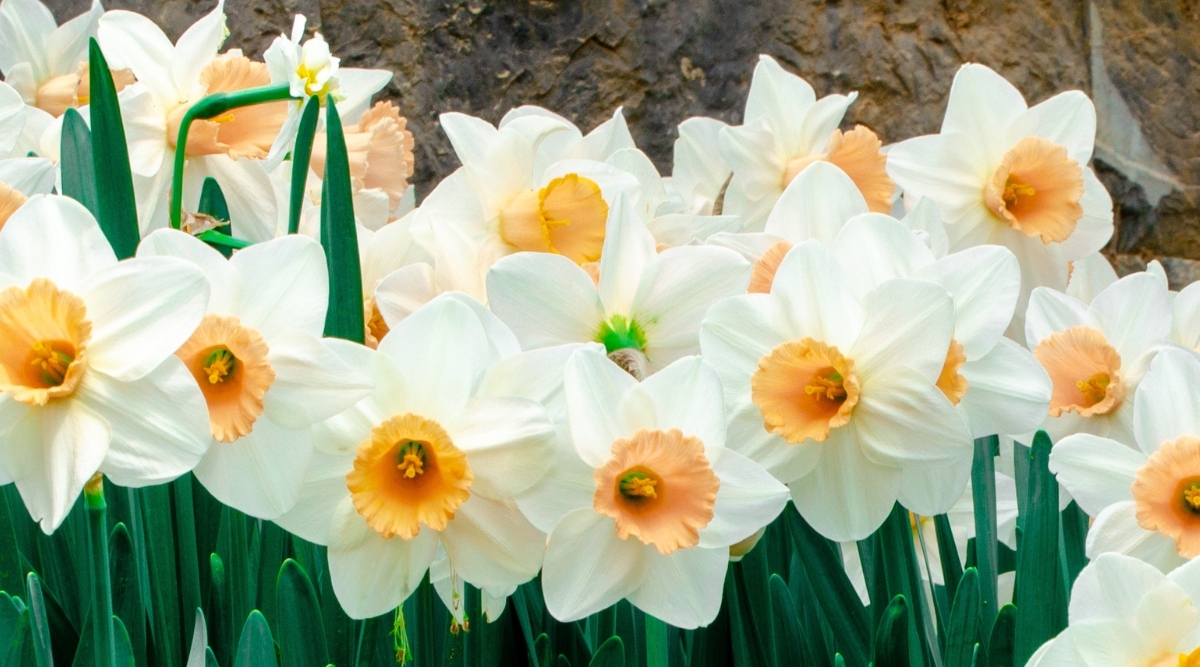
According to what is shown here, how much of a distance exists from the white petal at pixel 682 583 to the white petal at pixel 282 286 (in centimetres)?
17

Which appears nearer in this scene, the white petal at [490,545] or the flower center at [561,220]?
the white petal at [490,545]

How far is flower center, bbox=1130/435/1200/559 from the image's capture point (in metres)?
0.51

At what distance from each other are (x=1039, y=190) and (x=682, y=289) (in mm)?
336

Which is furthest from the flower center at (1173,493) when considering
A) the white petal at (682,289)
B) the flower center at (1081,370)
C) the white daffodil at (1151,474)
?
the white petal at (682,289)

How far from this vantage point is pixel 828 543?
59 cm

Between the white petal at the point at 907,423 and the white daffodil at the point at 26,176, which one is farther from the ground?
the white daffodil at the point at 26,176

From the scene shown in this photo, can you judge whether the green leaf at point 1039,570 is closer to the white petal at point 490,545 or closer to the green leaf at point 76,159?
the white petal at point 490,545

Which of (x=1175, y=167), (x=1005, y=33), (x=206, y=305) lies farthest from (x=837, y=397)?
(x=1175, y=167)

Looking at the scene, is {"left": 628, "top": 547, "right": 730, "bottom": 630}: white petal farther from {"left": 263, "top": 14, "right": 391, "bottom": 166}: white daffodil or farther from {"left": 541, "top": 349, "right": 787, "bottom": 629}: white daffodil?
{"left": 263, "top": 14, "right": 391, "bottom": 166}: white daffodil

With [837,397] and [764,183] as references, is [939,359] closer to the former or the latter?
[837,397]

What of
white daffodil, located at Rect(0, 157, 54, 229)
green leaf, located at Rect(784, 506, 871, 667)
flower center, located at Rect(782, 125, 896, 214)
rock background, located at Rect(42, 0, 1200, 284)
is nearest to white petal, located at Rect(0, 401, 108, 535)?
white daffodil, located at Rect(0, 157, 54, 229)

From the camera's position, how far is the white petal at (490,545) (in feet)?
1.52

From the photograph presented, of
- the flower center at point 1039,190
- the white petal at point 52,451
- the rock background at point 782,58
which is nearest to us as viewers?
the white petal at point 52,451

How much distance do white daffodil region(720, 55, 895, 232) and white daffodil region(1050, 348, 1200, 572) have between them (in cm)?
32
